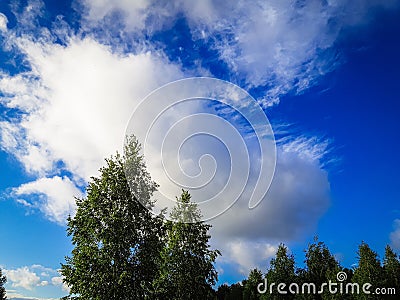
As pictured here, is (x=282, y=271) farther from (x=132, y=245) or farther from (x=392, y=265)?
(x=132, y=245)

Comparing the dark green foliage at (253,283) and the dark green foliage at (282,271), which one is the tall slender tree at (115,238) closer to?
the dark green foliage at (282,271)

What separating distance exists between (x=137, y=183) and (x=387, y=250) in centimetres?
5160

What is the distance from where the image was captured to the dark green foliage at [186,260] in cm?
2620

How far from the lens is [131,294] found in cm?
2481

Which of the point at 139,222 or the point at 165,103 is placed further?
the point at 139,222

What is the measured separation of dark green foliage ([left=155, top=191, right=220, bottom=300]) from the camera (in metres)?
26.2

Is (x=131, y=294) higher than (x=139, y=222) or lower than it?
lower

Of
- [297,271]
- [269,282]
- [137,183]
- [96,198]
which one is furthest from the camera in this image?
[297,271]

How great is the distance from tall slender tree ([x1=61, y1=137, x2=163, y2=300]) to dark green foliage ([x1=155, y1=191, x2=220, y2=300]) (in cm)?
105

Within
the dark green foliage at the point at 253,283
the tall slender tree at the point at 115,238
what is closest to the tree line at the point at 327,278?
the dark green foliage at the point at 253,283

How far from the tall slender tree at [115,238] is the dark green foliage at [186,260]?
41.4 inches

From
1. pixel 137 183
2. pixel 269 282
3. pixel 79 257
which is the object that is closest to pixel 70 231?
pixel 79 257

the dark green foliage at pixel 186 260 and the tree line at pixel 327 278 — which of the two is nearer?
the dark green foliage at pixel 186 260

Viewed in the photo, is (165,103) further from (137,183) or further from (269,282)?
(269,282)
